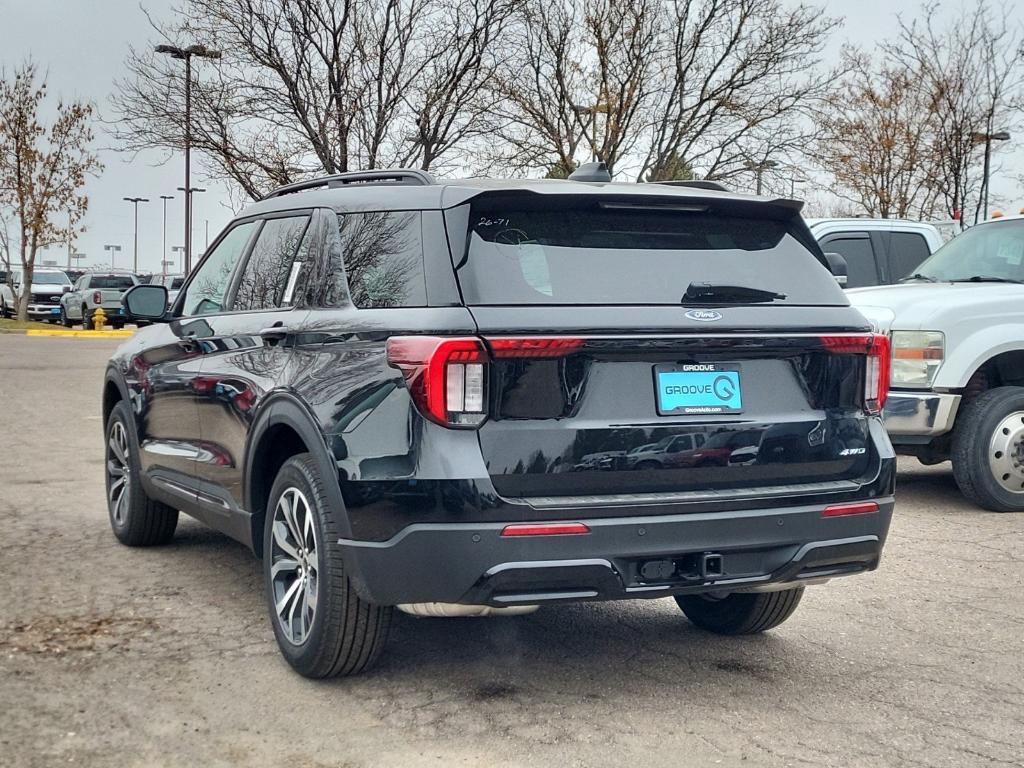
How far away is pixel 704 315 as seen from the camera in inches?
165

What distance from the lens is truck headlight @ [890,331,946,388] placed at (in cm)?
821

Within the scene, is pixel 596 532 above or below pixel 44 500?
above

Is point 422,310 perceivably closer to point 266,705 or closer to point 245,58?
point 266,705

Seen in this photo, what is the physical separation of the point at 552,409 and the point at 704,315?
0.62 meters

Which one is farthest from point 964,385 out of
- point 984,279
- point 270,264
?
point 270,264

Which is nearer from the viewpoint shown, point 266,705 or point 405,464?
point 405,464

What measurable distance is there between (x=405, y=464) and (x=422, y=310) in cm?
48

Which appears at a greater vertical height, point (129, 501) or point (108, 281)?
point (108, 281)

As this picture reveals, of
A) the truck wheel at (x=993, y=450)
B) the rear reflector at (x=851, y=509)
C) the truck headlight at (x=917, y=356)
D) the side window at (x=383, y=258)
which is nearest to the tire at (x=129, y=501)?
the side window at (x=383, y=258)

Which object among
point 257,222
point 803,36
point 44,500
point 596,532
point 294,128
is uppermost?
point 803,36

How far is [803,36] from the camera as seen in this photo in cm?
3120

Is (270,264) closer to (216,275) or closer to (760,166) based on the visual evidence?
(216,275)

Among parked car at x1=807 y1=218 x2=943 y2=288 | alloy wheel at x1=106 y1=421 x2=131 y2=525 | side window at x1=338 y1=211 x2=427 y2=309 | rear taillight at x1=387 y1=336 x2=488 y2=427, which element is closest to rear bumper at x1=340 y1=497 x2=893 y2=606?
rear taillight at x1=387 y1=336 x2=488 y2=427

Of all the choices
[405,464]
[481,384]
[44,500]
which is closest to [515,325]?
[481,384]
